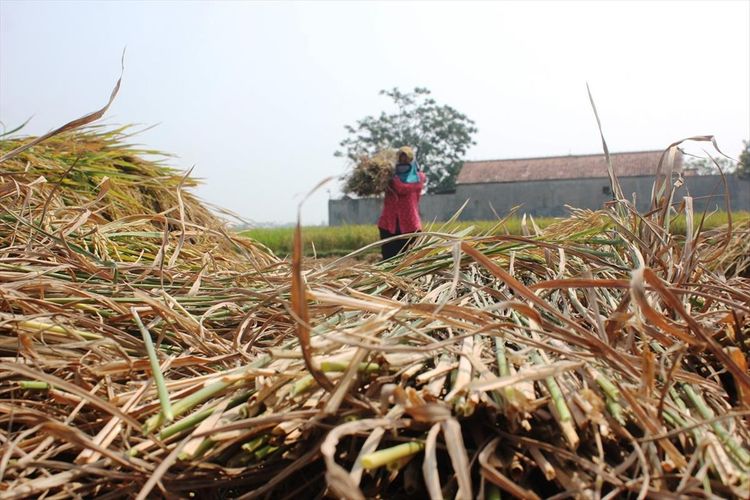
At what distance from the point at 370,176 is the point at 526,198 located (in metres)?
28.9

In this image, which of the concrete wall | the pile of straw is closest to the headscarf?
the pile of straw

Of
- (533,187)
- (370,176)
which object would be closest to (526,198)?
(533,187)

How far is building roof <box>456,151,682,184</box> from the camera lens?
36781mm

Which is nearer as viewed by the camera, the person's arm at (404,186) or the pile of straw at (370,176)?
the person's arm at (404,186)

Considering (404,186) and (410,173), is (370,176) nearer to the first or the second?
(410,173)

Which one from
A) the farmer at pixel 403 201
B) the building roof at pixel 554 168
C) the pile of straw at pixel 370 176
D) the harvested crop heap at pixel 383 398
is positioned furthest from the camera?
the building roof at pixel 554 168

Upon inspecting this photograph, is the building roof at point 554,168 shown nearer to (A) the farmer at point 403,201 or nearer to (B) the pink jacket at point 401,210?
(A) the farmer at point 403,201

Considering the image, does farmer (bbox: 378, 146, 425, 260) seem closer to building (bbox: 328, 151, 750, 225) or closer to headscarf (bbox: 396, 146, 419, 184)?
headscarf (bbox: 396, 146, 419, 184)

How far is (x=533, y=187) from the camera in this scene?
36219 millimetres

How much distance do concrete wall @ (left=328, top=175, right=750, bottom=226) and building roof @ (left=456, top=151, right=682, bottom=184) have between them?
2.79ft

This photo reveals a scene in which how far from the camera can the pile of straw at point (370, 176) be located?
8.14m

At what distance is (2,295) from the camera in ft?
4.21

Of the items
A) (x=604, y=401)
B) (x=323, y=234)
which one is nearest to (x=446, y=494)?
(x=604, y=401)

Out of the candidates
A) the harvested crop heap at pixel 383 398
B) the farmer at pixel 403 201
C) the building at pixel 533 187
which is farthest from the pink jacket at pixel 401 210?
the building at pixel 533 187
